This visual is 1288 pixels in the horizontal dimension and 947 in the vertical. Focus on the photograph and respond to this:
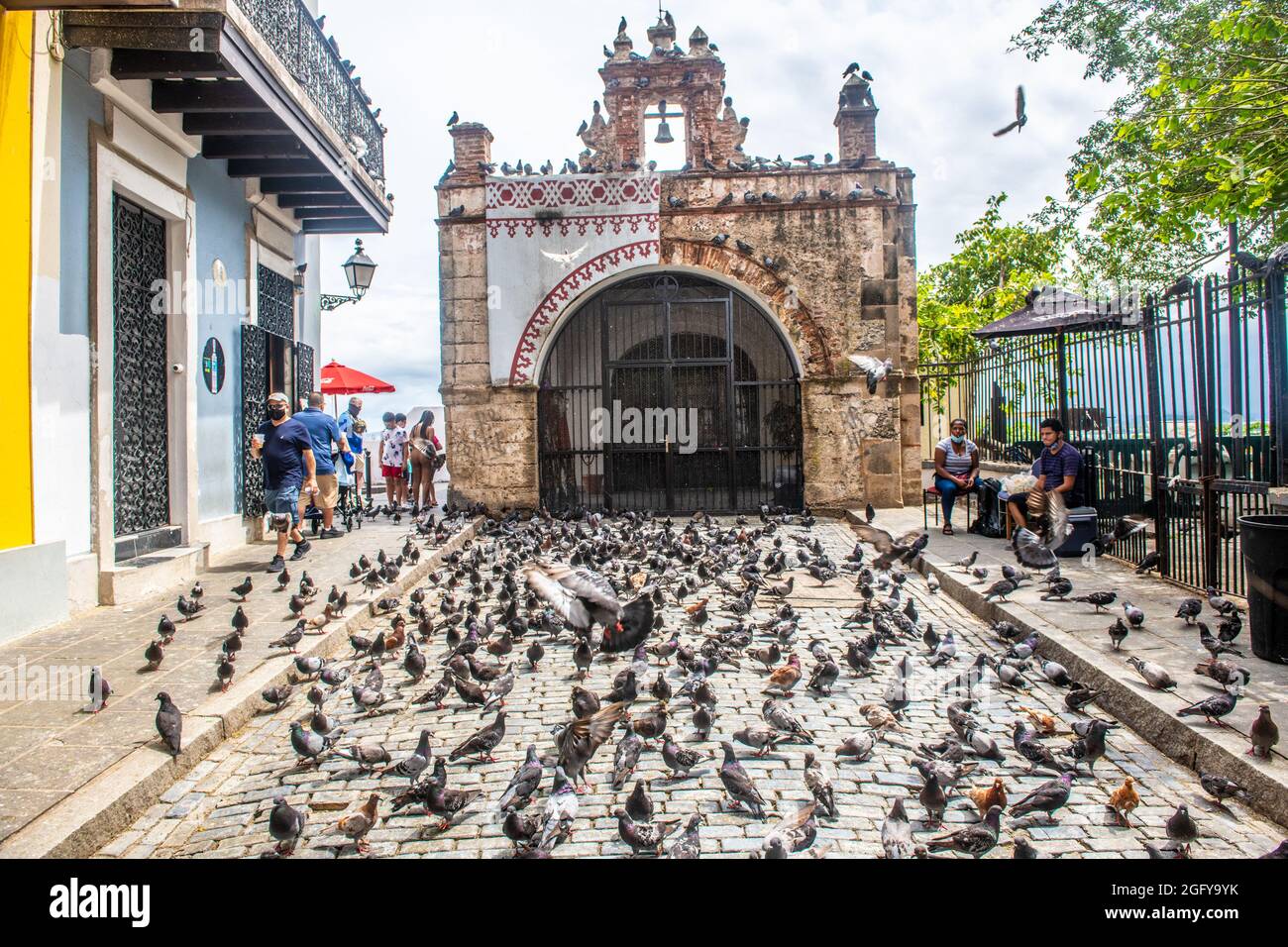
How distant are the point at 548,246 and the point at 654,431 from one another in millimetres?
3720

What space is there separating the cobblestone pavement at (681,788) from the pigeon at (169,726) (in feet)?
0.66

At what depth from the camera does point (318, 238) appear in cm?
1461

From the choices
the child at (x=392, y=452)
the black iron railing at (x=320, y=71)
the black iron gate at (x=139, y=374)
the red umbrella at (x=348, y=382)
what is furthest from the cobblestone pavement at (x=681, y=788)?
the red umbrella at (x=348, y=382)

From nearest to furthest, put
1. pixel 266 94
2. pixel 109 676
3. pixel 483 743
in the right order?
pixel 483 743 → pixel 109 676 → pixel 266 94

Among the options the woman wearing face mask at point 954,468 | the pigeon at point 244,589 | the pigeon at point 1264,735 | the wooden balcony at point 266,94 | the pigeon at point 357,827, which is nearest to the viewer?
the pigeon at point 357,827

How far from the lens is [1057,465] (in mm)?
9711

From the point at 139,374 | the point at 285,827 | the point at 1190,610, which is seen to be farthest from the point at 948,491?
the point at 285,827

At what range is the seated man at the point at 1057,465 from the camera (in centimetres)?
958

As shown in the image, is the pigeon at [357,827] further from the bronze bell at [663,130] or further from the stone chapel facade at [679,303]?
the bronze bell at [663,130]

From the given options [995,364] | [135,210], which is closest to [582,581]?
[135,210]

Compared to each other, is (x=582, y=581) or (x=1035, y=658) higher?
(x=582, y=581)

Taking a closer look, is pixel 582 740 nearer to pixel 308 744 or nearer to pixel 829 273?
pixel 308 744

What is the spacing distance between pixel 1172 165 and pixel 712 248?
781cm

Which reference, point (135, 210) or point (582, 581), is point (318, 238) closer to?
point (135, 210)
